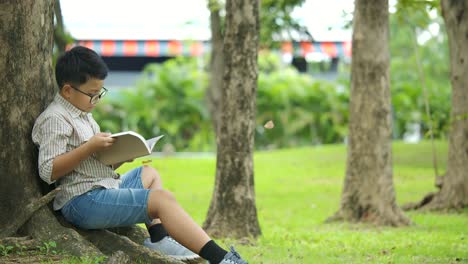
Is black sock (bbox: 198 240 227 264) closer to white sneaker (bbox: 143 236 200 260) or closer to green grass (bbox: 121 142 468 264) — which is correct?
white sneaker (bbox: 143 236 200 260)

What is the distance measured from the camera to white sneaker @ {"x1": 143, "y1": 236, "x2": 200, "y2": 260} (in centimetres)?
620

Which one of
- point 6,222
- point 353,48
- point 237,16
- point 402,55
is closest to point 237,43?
point 237,16

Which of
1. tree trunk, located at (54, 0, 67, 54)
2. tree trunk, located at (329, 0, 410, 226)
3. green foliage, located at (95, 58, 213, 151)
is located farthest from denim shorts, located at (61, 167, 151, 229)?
green foliage, located at (95, 58, 213, 151)

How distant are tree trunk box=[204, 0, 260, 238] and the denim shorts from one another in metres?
3.06

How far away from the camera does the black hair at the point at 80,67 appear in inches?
235

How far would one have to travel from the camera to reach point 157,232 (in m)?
6.30

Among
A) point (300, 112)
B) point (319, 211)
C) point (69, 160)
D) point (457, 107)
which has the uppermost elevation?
point (69, 160)

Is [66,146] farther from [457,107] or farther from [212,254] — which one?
[457,107]

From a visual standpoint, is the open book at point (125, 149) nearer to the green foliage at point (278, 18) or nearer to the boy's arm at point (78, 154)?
the boy's arm at point (78, 154)

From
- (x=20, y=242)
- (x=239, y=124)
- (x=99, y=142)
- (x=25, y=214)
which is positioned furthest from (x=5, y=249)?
(x=239, y=124)

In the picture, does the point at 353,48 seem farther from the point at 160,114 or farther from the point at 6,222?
the point at 160,114

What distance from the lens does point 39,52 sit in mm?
6176

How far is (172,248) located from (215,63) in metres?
14.7

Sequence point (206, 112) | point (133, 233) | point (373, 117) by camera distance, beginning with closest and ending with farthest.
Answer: point (133, 233)
point (373, 117)
point (206, 112)
